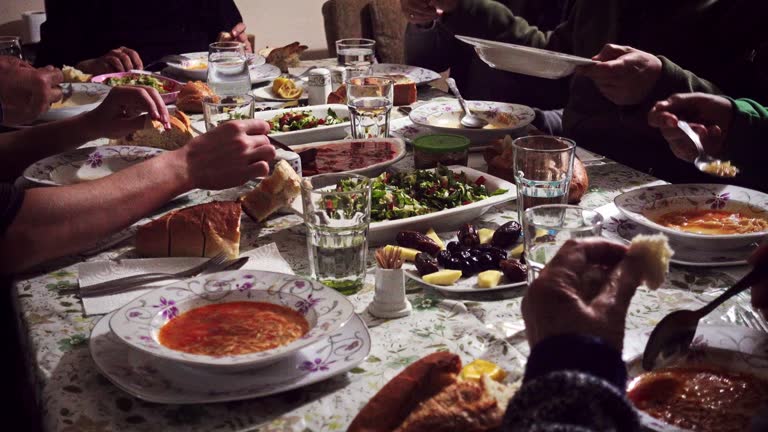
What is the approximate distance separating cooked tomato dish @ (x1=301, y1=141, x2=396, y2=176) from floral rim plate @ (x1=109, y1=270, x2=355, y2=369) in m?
0.70

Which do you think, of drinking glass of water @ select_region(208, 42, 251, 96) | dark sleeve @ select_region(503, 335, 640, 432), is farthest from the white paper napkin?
drinking glass of water @ select_region(208, 42, 251, 96)

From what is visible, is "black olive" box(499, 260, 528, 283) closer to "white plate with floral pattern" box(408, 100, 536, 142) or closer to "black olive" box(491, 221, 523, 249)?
"black olive" box(491, 221, 523, 249)

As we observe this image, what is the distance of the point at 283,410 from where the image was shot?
1.02m

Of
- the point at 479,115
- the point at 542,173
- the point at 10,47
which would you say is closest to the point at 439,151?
the point at 542,173

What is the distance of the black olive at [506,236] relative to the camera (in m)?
1.53

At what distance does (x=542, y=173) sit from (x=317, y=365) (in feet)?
2.37

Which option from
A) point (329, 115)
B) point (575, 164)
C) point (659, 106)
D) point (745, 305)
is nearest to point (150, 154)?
point (329, 115)

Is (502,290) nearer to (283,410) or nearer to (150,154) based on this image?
(283,410)

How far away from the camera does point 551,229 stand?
1194mm

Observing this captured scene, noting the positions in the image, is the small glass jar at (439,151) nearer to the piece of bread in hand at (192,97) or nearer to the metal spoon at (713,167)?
the metal spoon at (713,167)

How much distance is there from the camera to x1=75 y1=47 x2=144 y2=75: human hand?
122 inches

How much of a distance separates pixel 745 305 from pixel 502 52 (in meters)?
0.86

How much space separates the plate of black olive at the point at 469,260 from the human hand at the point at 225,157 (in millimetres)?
404

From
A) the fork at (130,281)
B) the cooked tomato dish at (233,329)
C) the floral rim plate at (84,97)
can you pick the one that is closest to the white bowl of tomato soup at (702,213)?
the cooked tomato dish at (233,329)
